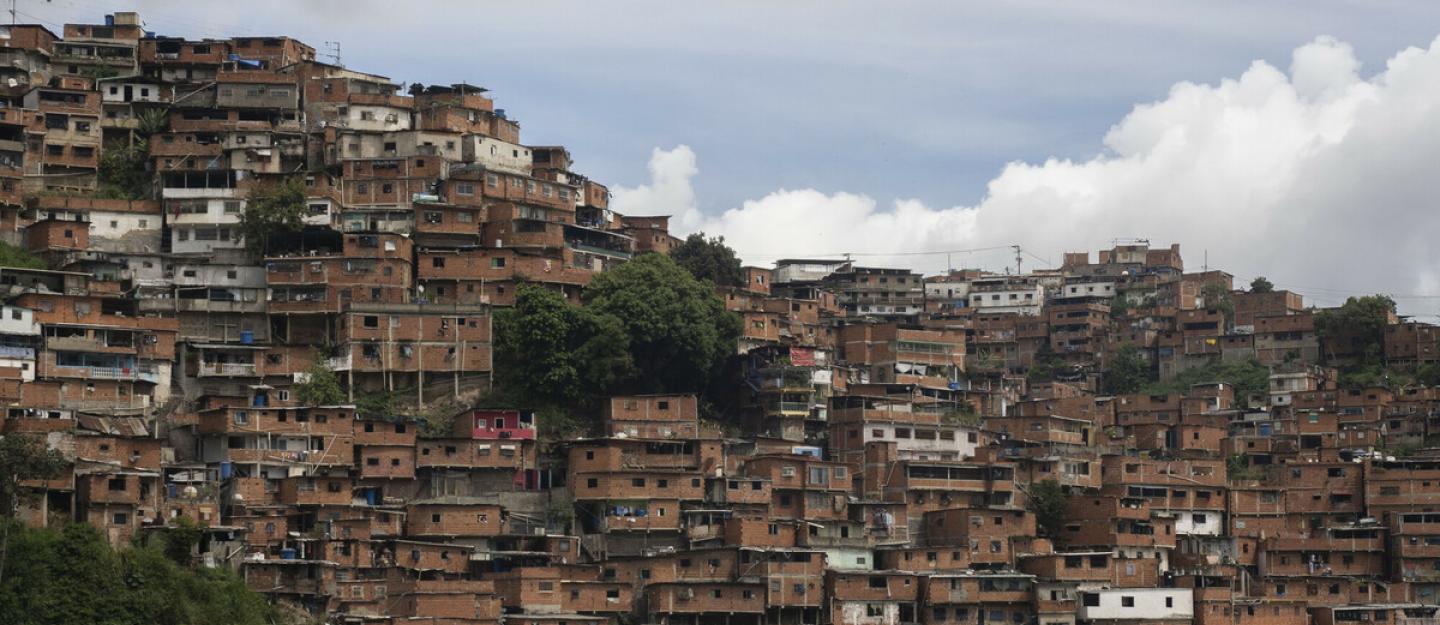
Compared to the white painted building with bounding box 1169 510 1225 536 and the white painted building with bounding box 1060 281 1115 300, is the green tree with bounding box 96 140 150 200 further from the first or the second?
the white painted building with bounding box 1060 281 1115 300

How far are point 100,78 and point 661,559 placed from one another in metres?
26.1

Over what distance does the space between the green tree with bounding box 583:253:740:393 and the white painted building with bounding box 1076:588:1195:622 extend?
12.8 meters

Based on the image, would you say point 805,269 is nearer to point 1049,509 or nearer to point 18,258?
point 1049,509

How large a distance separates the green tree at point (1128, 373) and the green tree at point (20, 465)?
4681 centimetres

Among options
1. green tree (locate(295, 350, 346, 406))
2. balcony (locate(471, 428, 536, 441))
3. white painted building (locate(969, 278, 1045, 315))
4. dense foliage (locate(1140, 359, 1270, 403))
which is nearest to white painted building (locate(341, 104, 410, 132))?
green tree (locate(295, 350, 346, 406))

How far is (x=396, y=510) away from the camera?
2205 inches

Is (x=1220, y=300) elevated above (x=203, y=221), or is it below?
below

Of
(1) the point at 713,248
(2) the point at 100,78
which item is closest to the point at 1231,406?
(1) the point at 713,248

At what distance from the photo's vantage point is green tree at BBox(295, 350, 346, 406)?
191ft

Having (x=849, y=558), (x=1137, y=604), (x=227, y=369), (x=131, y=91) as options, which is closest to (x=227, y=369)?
(x=227, y=369)

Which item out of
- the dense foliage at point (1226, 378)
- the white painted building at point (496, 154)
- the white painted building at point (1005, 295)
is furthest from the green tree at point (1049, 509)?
the white painted building at point (1005, 295)

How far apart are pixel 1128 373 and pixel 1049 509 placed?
23678mm

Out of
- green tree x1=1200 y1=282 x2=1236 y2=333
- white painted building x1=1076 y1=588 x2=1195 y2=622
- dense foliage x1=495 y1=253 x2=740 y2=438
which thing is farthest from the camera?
green tree x1=1200 y1=282 x2=1236 y2=333

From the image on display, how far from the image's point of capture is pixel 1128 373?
85.9 m
